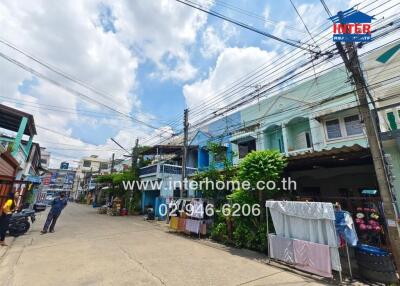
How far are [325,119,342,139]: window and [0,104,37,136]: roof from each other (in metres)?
16.9

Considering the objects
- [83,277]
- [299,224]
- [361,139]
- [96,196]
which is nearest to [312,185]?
[361,139]

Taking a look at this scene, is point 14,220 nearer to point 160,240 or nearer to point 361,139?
point 160,240

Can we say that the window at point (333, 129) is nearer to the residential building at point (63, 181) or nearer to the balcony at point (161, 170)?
the balcony at point (161, 170)

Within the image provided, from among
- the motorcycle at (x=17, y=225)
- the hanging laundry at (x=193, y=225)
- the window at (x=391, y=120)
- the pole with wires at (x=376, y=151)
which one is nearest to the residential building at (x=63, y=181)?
the motorcycle at (x=17, y=225)

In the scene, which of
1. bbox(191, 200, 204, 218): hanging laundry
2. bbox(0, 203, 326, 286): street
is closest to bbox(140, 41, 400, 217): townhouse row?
bbox(191, 200, 204, 218): hanging laundry

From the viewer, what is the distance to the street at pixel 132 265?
195 inches

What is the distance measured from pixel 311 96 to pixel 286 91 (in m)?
1.92

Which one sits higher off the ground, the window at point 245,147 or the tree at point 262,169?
the window at point 245,147

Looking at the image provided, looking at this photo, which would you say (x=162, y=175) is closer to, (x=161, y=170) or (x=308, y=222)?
(x=161, y=170)

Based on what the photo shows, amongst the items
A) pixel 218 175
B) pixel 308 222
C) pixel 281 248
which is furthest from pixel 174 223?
pixel 308 222

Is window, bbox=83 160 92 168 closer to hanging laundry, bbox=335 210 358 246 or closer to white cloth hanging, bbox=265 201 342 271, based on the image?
white cloth hanging, bbox=265 201 342 271

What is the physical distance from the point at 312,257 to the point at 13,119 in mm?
16175

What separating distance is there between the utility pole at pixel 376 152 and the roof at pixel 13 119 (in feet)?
49.4

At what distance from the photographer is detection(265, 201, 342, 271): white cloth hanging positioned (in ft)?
17.3
